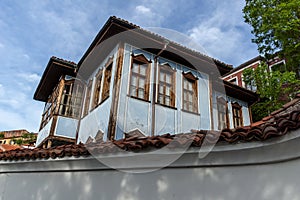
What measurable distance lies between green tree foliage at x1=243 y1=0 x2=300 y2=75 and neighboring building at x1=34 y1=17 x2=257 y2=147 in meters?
2.56

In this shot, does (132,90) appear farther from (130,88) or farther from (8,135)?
(8,135)

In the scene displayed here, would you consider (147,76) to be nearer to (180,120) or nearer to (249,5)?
(180,120)

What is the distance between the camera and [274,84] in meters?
10.7

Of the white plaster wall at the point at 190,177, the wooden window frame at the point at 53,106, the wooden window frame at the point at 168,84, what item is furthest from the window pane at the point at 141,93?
the white plaster wall at the point at 190,177

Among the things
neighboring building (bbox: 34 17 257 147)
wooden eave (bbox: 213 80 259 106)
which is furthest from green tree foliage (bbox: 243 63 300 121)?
neighboring building (bbox: 34 17 257 147)

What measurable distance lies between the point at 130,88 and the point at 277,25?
6.56 meters

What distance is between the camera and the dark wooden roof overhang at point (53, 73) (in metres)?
9.83

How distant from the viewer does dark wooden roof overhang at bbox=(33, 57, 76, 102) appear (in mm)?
9830

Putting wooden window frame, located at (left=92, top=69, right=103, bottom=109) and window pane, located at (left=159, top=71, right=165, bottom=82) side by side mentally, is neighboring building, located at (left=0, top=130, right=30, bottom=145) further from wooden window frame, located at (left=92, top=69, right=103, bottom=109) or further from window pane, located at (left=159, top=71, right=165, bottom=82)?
window pane, located at (left=159, top=71, right=165, bottom=82)

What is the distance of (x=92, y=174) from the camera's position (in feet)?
11.8

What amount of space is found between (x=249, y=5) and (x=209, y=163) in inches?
409

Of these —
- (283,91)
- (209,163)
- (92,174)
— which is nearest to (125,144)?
(92,174)

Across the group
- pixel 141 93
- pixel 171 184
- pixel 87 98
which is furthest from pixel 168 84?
pixel 171 184

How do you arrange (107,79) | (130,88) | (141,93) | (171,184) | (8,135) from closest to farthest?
1. (171,184)
2. (130,88)
3. (141,93)
4. (107,79)
5. (8,135)
